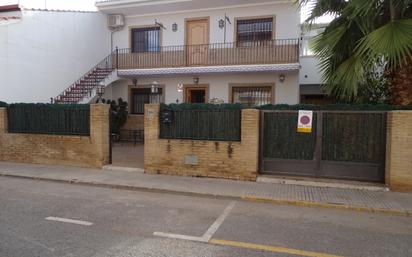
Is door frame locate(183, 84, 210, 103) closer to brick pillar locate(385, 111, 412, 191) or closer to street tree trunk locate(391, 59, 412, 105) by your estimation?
street tree trunk locate(391, 59, 412, 105)

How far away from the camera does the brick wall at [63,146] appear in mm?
10031

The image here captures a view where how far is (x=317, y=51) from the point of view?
8492 mm

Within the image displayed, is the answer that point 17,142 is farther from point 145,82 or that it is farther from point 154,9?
point 154,9

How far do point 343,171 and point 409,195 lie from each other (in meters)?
1.50

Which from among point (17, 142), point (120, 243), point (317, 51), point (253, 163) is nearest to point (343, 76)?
point (317, 51)

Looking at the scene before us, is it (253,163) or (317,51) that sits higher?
(317,51)

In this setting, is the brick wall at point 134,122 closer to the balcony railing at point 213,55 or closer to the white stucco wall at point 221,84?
the white stucco wall at point 221,84

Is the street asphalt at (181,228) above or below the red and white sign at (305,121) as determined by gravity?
below

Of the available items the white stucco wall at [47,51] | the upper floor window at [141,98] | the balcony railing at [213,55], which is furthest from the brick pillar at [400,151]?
the white stucco wall at [47,51]

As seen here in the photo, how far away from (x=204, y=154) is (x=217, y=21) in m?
8.73

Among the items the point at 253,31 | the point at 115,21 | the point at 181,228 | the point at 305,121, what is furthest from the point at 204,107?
the point at 115,21

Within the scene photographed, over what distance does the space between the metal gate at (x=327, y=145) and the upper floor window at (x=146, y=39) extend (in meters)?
9.83

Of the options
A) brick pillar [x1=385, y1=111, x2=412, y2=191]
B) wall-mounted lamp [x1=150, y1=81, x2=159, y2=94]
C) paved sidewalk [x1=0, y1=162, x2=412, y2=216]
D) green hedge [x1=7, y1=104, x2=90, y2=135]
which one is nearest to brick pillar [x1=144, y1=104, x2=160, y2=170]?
paved sidewalk [x1=0, y1=162, x2=412, y2=216]

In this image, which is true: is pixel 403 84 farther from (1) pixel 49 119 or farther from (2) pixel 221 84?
(1) pixel 49 119
